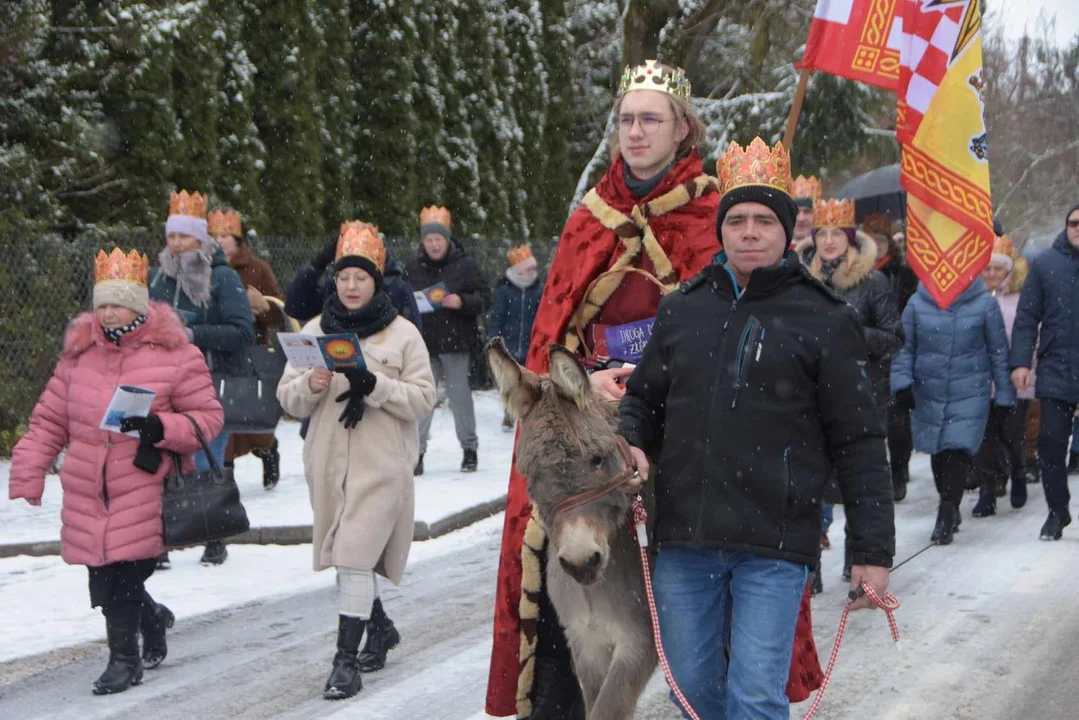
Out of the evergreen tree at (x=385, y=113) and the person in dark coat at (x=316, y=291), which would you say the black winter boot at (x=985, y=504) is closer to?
the person in dark coat at (x=316, y=291)

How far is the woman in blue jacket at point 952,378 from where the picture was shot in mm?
10258

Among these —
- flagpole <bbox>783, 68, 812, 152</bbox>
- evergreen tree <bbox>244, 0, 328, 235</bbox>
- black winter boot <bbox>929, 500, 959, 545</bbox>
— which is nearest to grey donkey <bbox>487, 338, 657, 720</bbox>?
flagpole <bbox>783, 68, 812, 152</bbox>

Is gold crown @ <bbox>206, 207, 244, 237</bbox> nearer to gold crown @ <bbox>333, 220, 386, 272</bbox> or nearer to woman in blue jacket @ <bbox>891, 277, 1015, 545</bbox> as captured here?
gold crown @ <bbox>333, 220, 386, 272</bbox>

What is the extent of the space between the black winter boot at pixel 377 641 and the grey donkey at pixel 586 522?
2.63 m

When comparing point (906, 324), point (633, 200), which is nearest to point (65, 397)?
point (633, 200)

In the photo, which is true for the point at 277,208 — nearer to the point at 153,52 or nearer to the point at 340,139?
the point at 340,139

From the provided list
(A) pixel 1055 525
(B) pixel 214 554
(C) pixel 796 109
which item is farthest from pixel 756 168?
(A) pixel 1055 525

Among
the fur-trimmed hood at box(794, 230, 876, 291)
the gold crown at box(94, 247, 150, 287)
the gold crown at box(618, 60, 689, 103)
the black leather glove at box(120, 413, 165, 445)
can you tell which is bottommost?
the black leather glove at box(120, 413, 165, 445)

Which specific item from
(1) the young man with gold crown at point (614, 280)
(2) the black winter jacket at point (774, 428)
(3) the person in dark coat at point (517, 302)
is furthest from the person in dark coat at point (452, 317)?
(2) the black winter jacket at point (774, 428)

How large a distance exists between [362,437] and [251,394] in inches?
138

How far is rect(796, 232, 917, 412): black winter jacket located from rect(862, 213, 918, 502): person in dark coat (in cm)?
176

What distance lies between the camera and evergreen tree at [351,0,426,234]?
20.5m

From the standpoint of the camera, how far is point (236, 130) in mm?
16734

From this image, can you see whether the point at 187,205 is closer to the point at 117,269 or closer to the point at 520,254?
the point at 117,269
